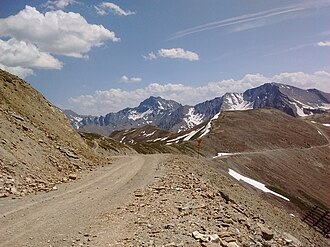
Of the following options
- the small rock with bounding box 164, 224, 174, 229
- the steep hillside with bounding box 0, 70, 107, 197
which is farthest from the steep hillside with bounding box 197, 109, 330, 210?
the small rock with bounding box 164, 224, 174, 229

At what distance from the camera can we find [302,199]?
85.9 metres

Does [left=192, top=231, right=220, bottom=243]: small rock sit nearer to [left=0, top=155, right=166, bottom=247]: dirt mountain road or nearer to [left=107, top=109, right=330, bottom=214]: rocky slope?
[left=0, top=155, right=166, bottom=247]: dirt mountain road

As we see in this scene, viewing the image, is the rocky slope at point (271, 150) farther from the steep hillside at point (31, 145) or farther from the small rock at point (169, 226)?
the small rock at point (169, 226)

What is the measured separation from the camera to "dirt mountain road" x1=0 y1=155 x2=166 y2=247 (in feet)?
56.3

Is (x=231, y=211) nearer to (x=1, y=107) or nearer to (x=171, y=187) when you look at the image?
(x=171, y=187)

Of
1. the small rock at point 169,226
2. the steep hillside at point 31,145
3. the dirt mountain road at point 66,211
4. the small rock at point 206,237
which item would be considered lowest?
the small rock at point 206,237

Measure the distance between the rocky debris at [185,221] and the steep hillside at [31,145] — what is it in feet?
27.7

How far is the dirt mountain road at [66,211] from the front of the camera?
675 inches

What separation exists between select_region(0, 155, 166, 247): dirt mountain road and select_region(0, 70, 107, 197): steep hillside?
1964mm

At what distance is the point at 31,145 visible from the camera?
1316 inches

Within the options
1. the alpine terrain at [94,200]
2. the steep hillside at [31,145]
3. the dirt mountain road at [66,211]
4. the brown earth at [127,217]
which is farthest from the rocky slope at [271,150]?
the brown earth at [127,217]

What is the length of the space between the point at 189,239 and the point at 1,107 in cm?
2603

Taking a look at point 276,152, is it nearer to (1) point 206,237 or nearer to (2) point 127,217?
(2) point 127,217

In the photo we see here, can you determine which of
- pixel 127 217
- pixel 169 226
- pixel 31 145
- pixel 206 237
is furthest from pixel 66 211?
pixel 31 145
